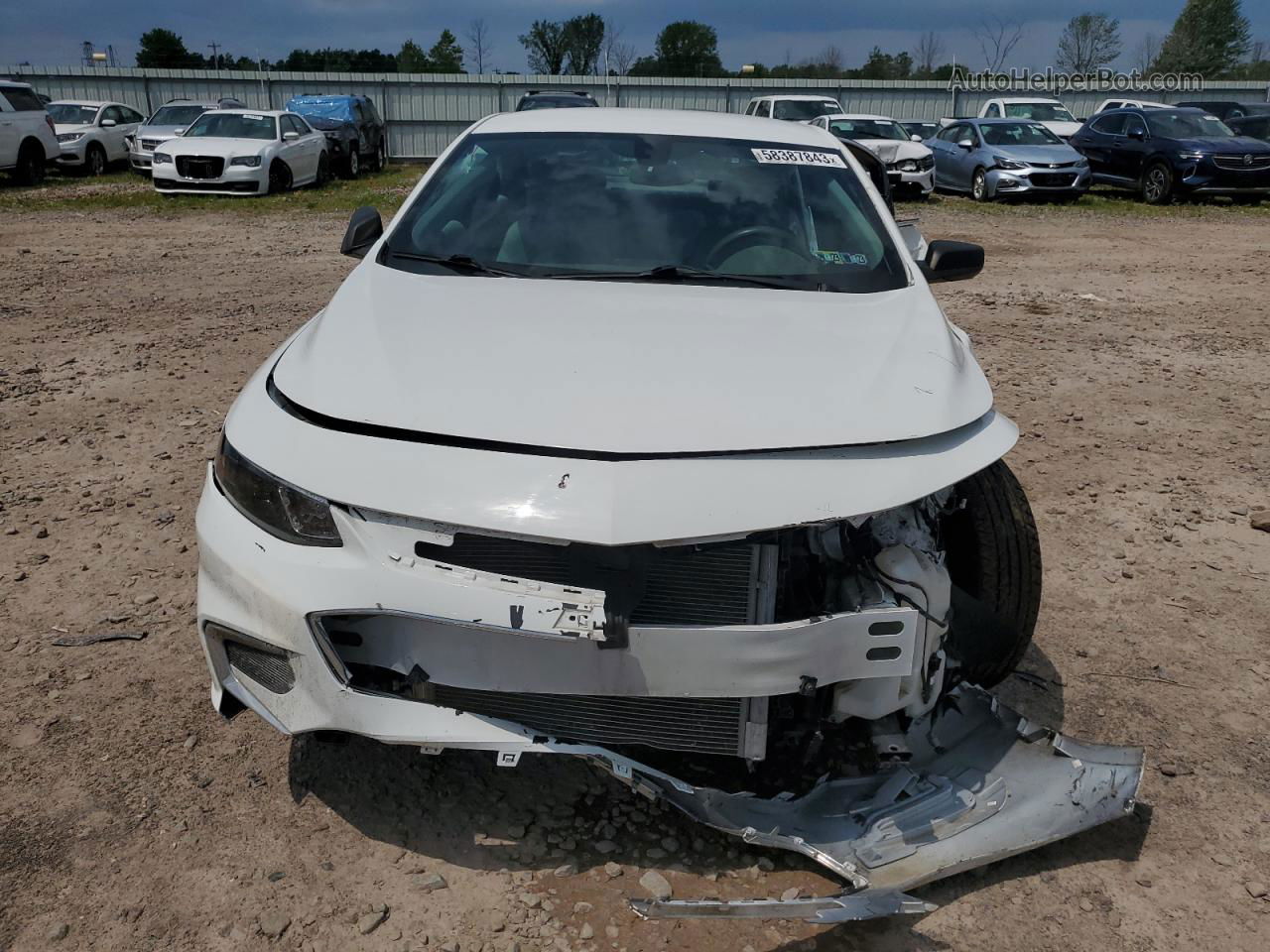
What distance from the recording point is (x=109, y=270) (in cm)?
Answer: 905

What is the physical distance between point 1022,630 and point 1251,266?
966 cm

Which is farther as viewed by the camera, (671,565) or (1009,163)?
(1009,163)

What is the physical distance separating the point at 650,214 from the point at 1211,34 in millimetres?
65212

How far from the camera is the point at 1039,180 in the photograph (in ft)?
51.5

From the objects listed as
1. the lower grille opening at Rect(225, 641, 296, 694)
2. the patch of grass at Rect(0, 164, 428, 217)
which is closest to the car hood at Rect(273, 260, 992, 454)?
the lower grille opening at Rect(225, 641, 296, 694)

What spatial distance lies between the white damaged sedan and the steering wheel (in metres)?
13.4

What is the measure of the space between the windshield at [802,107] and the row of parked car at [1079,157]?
3.21 feet

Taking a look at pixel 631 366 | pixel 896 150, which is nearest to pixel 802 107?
pixel 896 150

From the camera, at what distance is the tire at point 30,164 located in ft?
53.7

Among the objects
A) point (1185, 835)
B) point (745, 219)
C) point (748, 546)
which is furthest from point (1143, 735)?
point (745, 219)

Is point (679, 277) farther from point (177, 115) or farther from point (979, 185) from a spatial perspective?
point (177, 115)

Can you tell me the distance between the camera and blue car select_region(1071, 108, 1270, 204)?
15594 millimetres

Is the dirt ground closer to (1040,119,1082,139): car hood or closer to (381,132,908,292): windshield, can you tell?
(381,132,908,292): windshield

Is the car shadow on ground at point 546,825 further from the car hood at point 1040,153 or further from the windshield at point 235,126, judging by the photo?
the car hood at point 1040,153
